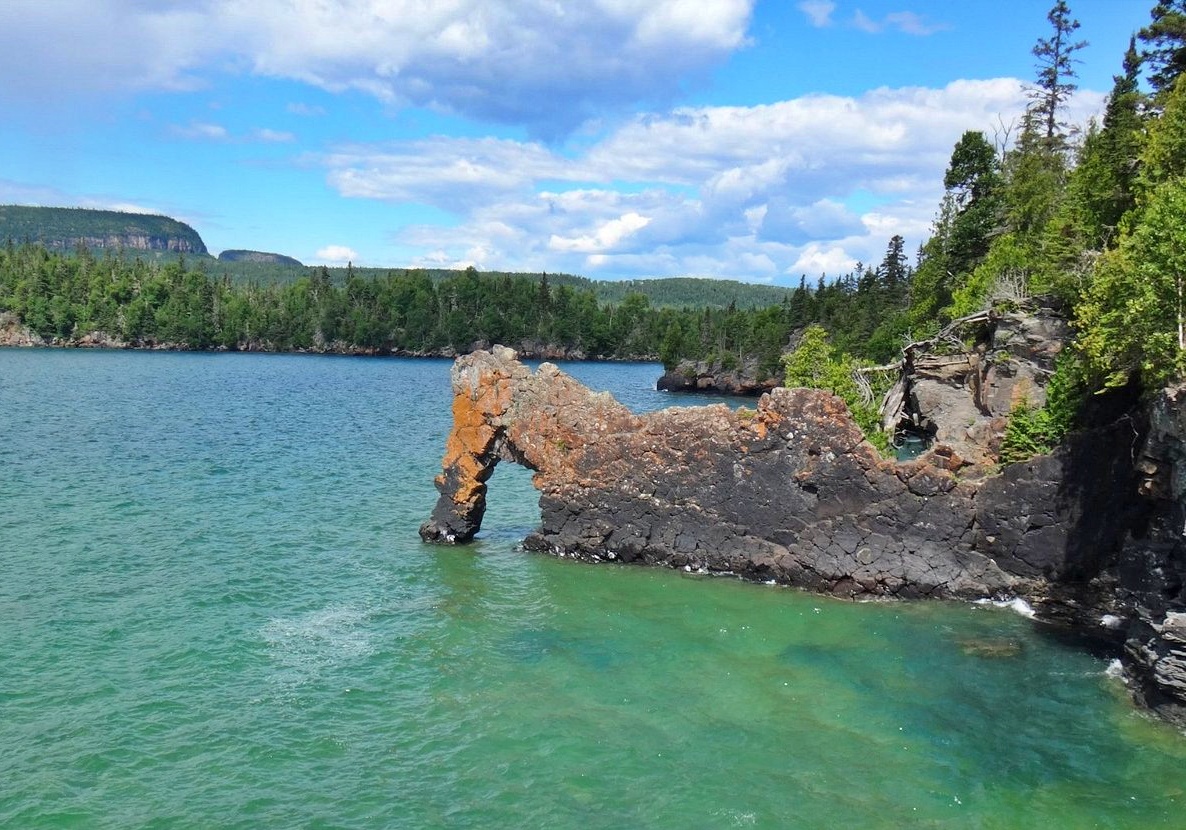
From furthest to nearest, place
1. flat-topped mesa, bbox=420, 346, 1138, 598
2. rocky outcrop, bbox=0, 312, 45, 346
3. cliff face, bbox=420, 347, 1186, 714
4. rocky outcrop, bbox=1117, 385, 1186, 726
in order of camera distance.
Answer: rocky outcrop, bbox=0, 312, 45, 346 < flat-topped mesa, bbox=420, 346, 1138, 598 < cliff face, bbox=420, 347, 1186, 714 < rocky outcrop, bbox=1117, 385, 1186, 726

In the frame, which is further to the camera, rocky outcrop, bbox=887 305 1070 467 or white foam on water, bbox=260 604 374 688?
rocky outcrop, bbox=887 305 1070 467

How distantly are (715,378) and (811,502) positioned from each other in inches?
3776

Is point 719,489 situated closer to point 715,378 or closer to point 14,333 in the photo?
point 715,378

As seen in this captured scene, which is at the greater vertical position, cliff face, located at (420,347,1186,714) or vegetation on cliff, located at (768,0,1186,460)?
vegetation on cliff, located at (768,0,1186,460)

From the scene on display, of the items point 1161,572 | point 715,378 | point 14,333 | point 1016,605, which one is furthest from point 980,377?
point 14,333

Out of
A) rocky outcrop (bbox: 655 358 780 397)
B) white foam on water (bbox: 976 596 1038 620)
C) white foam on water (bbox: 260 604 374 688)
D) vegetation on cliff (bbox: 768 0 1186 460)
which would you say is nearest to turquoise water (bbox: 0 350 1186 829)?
white foam on water (bbox: 260 604 374 688)

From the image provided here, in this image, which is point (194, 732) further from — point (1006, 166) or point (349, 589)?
point (1006, 166)

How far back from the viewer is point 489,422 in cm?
3006

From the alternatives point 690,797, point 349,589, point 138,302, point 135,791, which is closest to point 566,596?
point 349,589

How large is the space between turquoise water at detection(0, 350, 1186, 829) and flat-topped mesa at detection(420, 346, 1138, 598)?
116 centimetres

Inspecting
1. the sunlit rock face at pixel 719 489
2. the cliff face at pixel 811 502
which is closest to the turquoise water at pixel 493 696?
the sunlit rock face at pixel 719 489

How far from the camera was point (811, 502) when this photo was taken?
85.3 feet

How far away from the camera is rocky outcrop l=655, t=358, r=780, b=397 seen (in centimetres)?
11650

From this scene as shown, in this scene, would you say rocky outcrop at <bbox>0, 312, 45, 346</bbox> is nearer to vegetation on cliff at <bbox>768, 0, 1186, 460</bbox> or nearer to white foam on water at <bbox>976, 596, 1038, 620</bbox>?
vegetation on cliff at <bbox>768, 0, 1186, 460</bbox>
